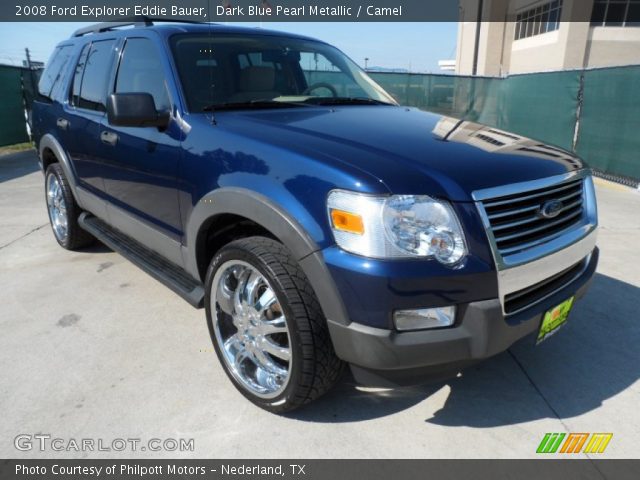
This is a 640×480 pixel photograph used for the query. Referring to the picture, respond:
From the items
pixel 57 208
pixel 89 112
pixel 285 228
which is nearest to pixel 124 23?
pixel 89 112

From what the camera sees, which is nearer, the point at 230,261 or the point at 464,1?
the point at 230,261

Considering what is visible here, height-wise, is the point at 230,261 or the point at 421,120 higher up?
the point at 421,120

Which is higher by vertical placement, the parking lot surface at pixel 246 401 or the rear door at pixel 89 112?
the rear door at pixel 89 112

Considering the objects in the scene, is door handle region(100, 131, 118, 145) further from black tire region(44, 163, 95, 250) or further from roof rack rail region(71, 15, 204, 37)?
black tire region(44, 163, 95, 250)

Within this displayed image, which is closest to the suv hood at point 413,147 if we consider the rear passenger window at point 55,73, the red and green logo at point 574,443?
the red and green logo at point 574,443

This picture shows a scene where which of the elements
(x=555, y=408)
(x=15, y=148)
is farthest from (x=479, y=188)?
(x=15, y=148)

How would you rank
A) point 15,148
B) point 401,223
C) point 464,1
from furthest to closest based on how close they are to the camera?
1. point 464,1
2. point 15,148
3. point 401,223

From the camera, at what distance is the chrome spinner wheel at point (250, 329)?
2424 mm

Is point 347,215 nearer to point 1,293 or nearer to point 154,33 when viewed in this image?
point 154,33

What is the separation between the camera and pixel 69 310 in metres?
3.62

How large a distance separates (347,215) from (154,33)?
203 centimetres

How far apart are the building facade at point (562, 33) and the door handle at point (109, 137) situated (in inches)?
712

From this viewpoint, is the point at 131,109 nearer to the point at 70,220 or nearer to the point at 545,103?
the point at 70,220

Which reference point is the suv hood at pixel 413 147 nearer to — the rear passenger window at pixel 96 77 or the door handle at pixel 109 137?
the door handle at pixel 109 137
